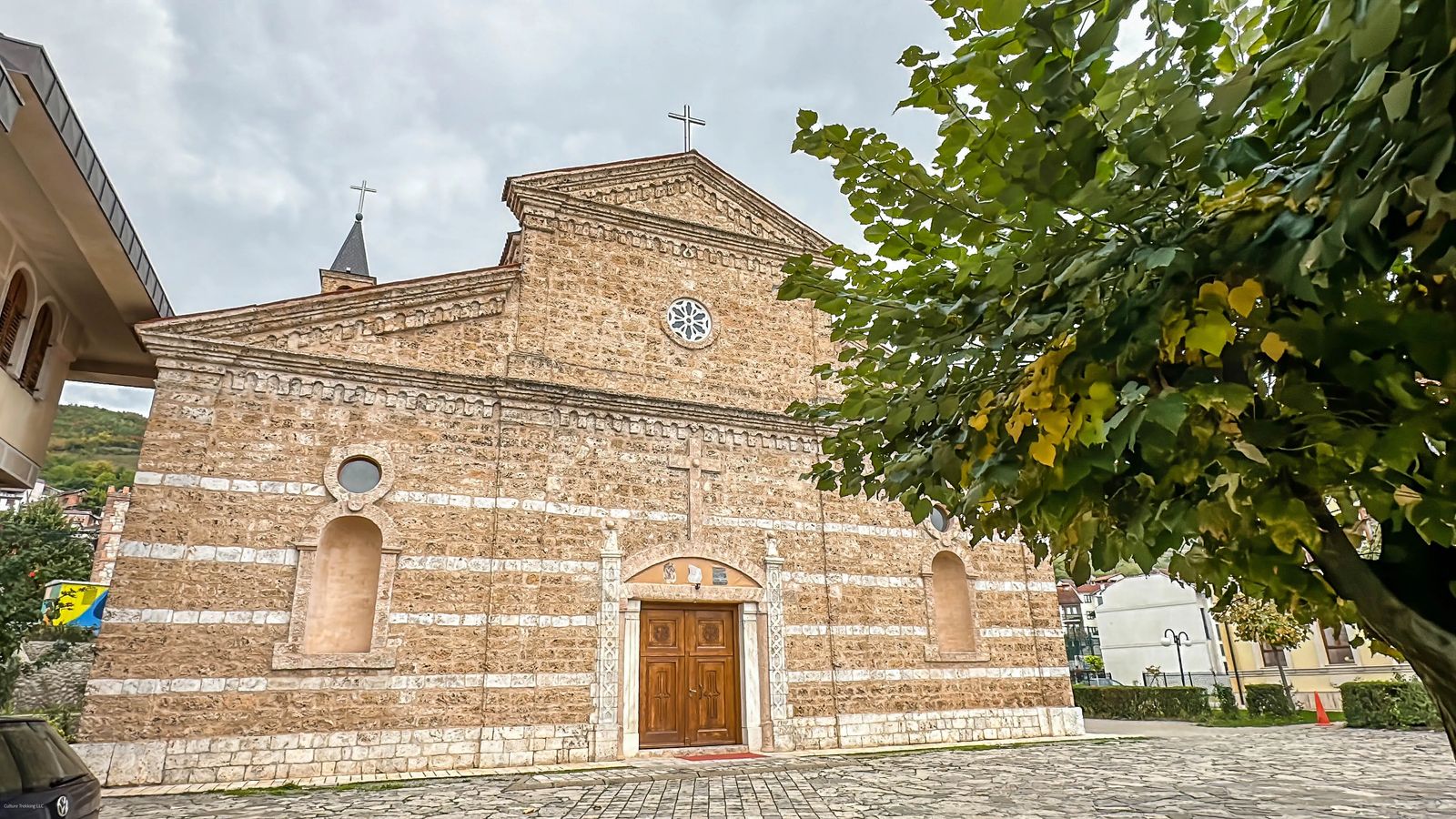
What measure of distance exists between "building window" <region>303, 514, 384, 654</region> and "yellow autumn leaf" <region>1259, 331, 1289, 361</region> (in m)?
11.5

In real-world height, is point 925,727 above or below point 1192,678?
below

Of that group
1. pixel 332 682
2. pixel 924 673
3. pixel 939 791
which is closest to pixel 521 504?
pixel 332 682

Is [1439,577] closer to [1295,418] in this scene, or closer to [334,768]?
[1295,418]

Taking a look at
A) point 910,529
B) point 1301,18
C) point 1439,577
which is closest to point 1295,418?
point 1439,577

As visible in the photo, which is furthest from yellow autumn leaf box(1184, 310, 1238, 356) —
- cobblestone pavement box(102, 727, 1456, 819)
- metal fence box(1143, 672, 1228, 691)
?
metal fence box(1143, 672, 1228, 691)

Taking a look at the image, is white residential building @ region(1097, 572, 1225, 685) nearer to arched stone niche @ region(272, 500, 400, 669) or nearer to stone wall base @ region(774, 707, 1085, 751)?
stone wall base @ region(774, 707, 1085, 751)

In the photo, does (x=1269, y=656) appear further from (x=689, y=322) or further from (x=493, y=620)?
(x=493, y=620)

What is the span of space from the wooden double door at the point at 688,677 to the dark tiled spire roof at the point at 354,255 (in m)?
16.5

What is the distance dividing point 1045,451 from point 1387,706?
19.1 meters

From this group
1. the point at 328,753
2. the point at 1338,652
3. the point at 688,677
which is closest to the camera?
the point at 328,753

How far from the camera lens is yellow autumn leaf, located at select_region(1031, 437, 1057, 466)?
2.35 m

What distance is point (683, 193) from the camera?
616 inches

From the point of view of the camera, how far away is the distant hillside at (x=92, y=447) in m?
53.1

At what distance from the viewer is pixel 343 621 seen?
37.6 ft
